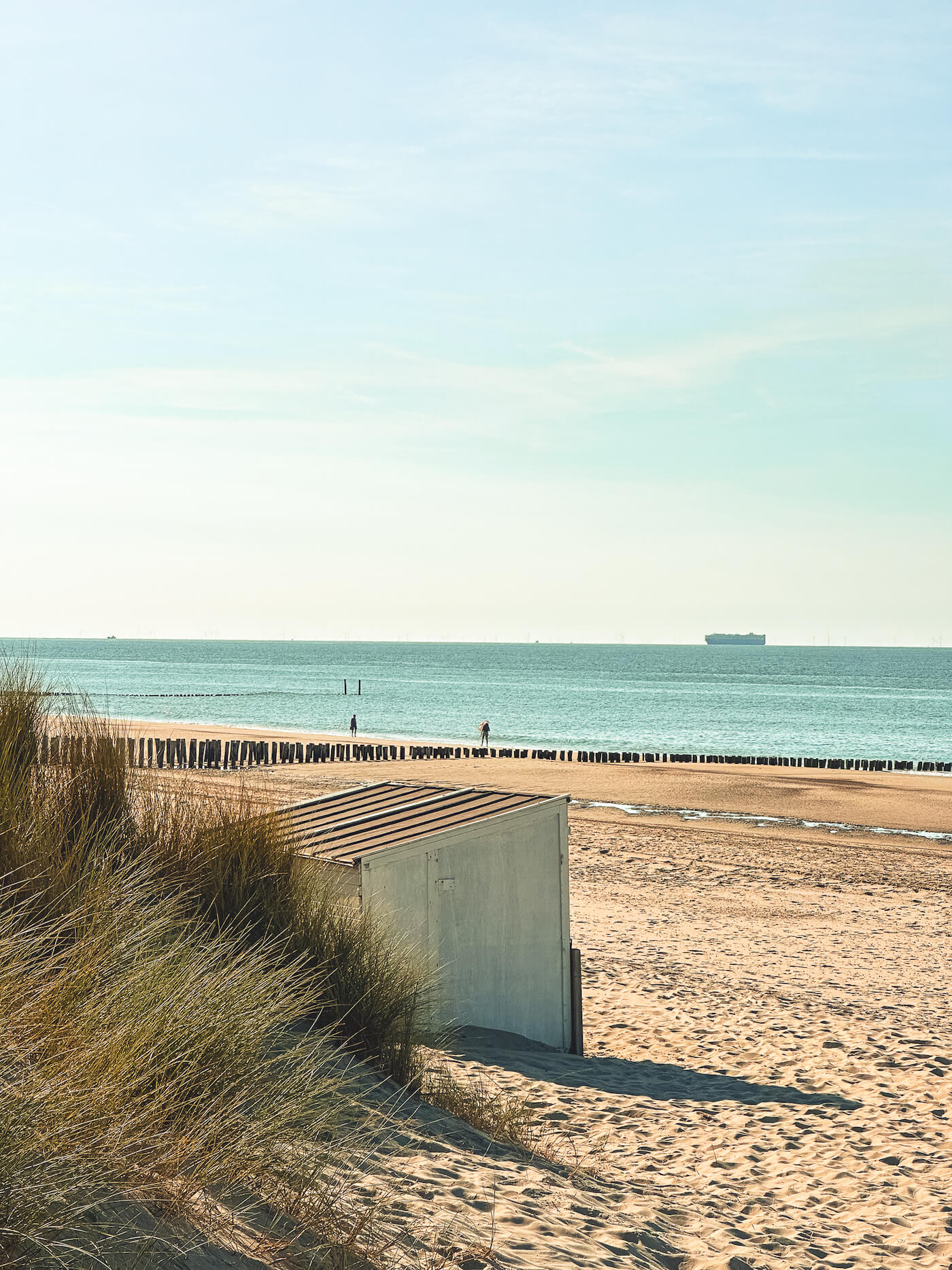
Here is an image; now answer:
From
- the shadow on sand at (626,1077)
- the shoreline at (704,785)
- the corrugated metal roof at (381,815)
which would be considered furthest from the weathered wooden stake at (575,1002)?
the shoreline at (704,785)

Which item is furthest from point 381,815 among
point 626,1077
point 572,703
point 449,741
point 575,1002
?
point 572,703

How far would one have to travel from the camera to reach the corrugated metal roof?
6.97 metres

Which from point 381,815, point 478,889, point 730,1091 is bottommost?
point 730,1091

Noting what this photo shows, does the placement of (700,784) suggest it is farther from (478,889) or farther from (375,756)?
(478,889)

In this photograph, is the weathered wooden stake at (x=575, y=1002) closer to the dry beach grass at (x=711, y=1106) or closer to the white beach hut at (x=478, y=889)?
the white beach hut at (x=478, y=889)

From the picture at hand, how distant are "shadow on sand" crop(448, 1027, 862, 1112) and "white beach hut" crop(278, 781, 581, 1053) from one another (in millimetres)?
141

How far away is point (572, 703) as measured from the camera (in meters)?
77.7

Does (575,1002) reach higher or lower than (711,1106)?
higher

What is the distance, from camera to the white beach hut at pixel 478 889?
6781mm

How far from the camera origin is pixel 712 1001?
30.9ft

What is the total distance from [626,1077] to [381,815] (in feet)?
7.73

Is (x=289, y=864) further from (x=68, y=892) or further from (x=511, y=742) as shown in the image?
(x=511, y=742)

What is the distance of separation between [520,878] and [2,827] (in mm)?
3325

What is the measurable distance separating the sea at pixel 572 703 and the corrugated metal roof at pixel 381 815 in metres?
1.87
